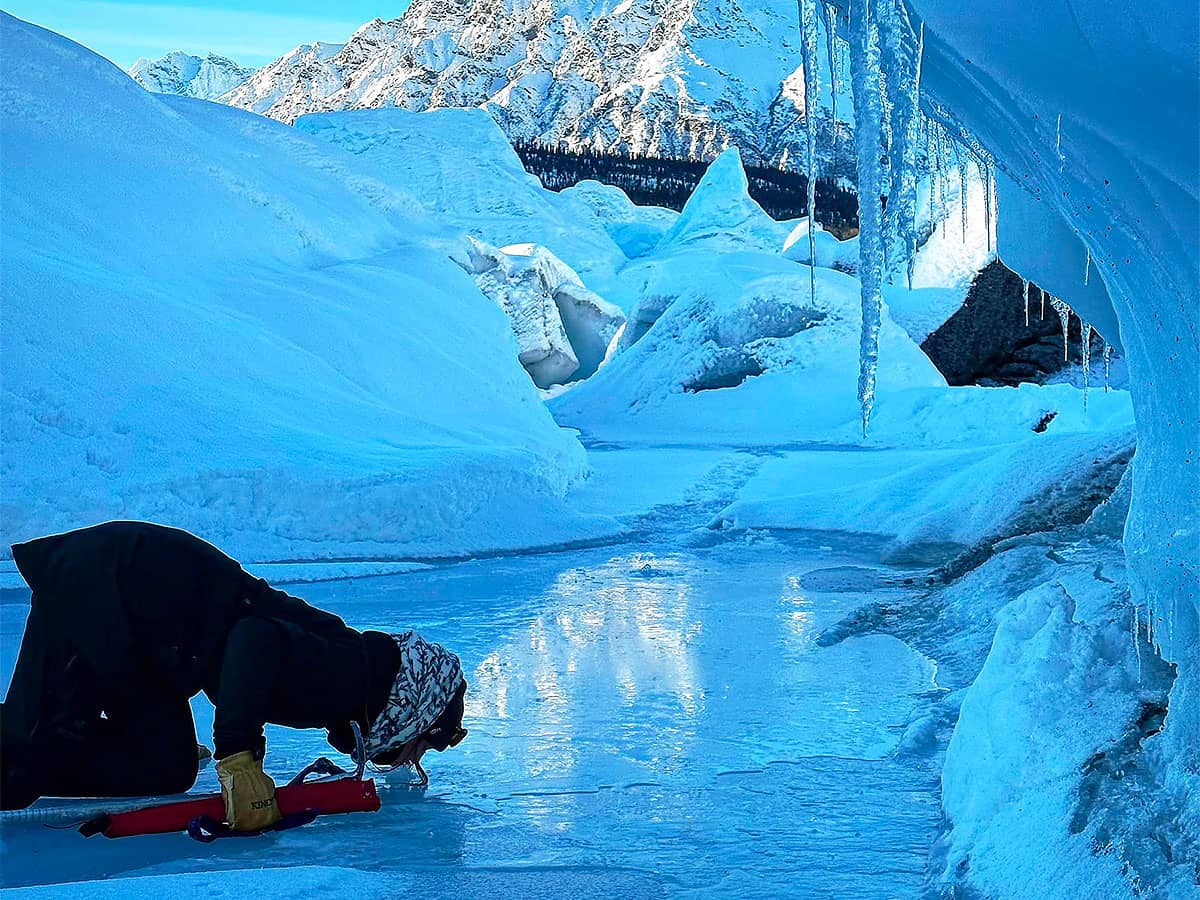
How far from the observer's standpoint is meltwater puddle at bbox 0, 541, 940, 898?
2.44m

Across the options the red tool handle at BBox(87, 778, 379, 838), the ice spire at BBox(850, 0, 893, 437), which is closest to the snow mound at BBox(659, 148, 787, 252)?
the ice spire at BBox(850, 0, 893, 437)

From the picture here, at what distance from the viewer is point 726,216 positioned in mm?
30953

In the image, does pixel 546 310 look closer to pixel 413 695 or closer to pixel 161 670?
pixel 413 695

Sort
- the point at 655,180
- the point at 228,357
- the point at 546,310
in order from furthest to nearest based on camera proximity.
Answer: the point at 655,180 → the point at 546,310 → the point at 228,357

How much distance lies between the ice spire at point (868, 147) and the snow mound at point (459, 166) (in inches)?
735

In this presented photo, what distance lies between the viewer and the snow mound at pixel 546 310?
61.3ft

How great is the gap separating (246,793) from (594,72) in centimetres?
16976

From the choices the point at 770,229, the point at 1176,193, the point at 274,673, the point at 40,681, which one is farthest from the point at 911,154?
the point at 770,229

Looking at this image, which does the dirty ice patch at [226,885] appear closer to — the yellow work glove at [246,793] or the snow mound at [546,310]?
the yellow work glove at [246,793]

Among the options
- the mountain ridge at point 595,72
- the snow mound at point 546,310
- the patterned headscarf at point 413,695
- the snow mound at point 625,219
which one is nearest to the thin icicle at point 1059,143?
the patterned headscarf at point 413,695

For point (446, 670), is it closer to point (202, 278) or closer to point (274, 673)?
point (274, 673)

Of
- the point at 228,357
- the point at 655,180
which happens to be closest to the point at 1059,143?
the point at 228,357

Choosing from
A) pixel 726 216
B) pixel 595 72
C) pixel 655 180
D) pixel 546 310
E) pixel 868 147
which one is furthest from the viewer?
pixel 595 72

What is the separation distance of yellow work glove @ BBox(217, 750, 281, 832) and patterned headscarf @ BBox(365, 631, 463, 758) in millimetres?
235
